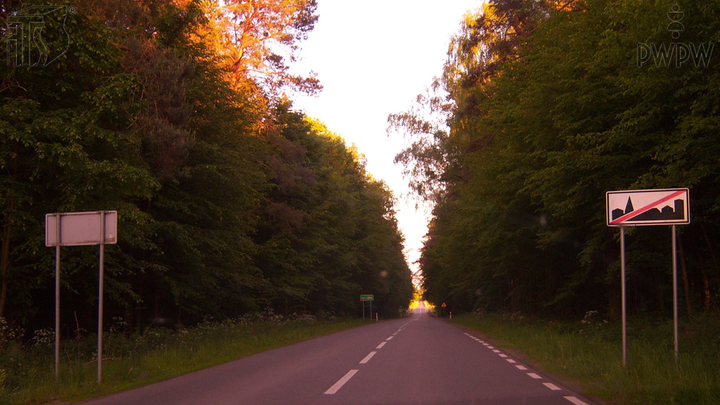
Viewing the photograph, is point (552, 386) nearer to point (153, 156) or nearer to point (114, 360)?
point (114, 360)

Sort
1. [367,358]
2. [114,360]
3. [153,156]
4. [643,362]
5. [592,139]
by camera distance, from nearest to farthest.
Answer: [643,362] < [114,360] < [592,139] < [367,358] < [153,156]

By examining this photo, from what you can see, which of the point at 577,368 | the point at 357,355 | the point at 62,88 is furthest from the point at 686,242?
the point at 62,88

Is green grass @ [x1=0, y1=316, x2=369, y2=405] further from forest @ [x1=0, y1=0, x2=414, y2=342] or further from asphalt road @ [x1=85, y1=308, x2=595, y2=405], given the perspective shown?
forest @ [x1=0, y1=0, x2=414, y2=342]

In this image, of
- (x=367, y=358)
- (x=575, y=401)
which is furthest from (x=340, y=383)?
(x=367, y=358)

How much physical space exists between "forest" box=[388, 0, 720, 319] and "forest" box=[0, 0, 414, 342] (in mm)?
9823

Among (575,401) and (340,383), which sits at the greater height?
(575,401)

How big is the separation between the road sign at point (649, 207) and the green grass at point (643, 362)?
2.32 metres

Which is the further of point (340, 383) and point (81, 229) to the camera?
point (81, 229)

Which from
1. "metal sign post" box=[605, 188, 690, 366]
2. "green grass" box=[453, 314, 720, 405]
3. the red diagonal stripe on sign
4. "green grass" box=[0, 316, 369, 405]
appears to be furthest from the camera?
the red diagonal stripe on sign

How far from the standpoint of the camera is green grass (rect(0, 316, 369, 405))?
8383 millimetres

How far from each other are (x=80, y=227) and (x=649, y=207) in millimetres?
9815

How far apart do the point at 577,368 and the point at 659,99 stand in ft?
19.5

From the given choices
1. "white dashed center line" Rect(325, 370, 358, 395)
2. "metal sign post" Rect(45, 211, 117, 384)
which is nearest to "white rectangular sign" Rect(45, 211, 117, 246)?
"metal sign post" Rect(45, 211, 117, 384)

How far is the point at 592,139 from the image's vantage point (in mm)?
12031
